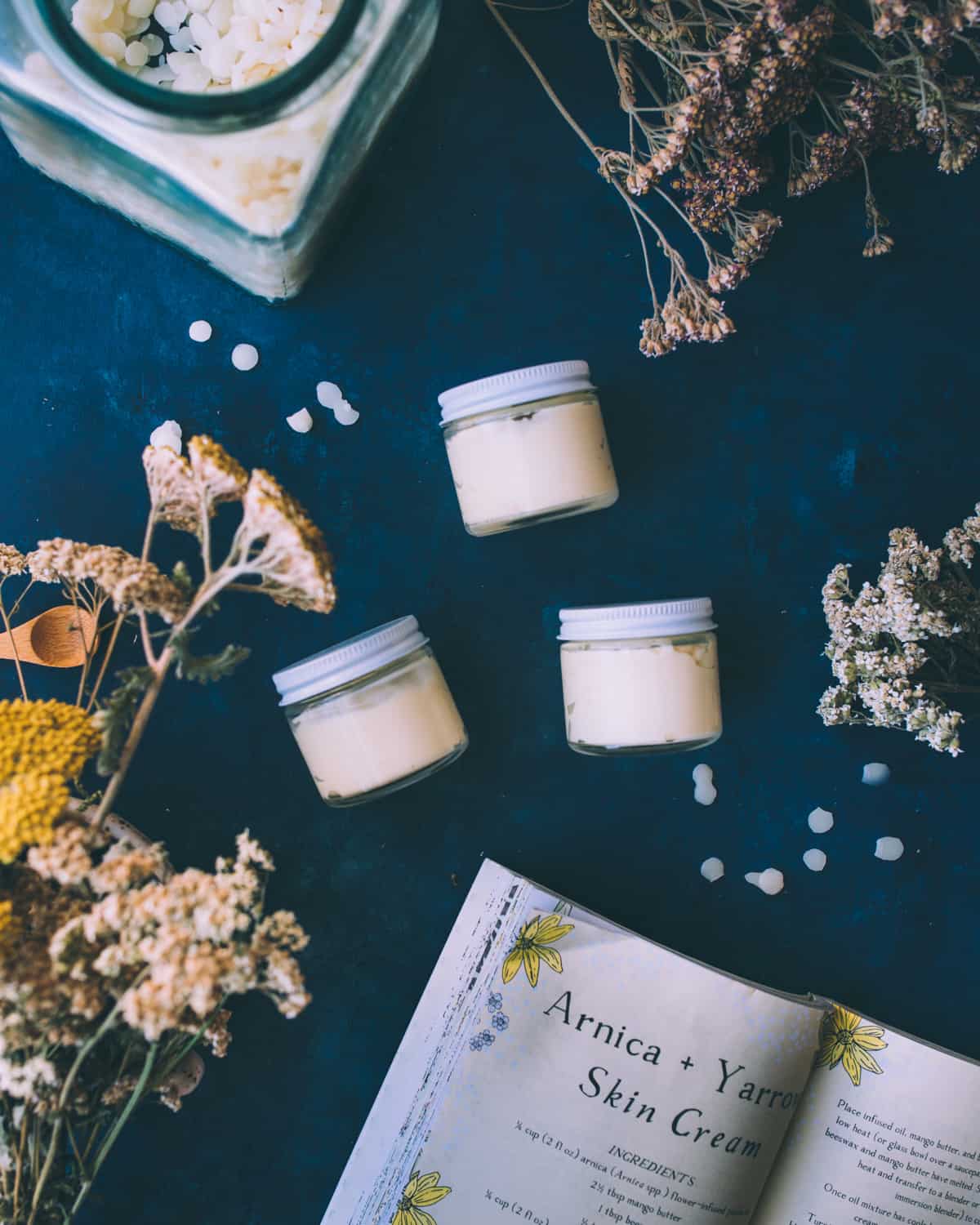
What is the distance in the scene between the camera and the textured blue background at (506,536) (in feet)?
3.26

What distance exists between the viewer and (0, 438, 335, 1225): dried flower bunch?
1.99 ft

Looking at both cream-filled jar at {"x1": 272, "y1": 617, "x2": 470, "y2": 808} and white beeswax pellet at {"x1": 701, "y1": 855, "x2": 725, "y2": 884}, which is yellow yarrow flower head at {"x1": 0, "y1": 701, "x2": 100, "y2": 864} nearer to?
cream-filled jar at {"x1": 272, "y1": 617, "x2": 470, "y2": 808}

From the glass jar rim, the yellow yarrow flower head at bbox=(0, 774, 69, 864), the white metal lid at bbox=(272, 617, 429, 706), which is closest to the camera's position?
the yellow yarrow flower head at bbox=(0, 774, 69, 864)

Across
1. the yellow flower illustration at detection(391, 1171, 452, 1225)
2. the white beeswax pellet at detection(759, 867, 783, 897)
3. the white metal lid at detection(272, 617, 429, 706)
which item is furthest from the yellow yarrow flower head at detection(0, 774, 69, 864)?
the white beeswax pellet at detection(759, 867, 783, 897)

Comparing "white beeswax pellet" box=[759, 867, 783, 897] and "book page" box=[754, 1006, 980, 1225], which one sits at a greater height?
"white beeswax pellet" box=[759, 867, 783, 897]

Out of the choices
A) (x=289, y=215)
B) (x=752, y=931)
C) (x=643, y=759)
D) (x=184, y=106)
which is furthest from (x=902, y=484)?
(x=184, y=106)

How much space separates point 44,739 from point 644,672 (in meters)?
0.52

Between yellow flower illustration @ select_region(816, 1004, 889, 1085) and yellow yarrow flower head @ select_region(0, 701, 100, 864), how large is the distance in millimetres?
787

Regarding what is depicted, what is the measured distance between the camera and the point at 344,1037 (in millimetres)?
1005

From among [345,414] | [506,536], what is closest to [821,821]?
[506,536]

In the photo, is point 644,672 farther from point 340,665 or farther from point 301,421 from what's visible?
point 301,421

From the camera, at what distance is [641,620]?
0.91m

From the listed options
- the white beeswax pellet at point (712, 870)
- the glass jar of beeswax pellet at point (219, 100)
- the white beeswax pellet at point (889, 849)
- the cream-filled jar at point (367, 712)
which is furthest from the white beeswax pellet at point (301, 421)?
the white beeswax pellet at point (889, 849)

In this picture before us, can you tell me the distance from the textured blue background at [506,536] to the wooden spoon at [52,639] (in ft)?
0.15
